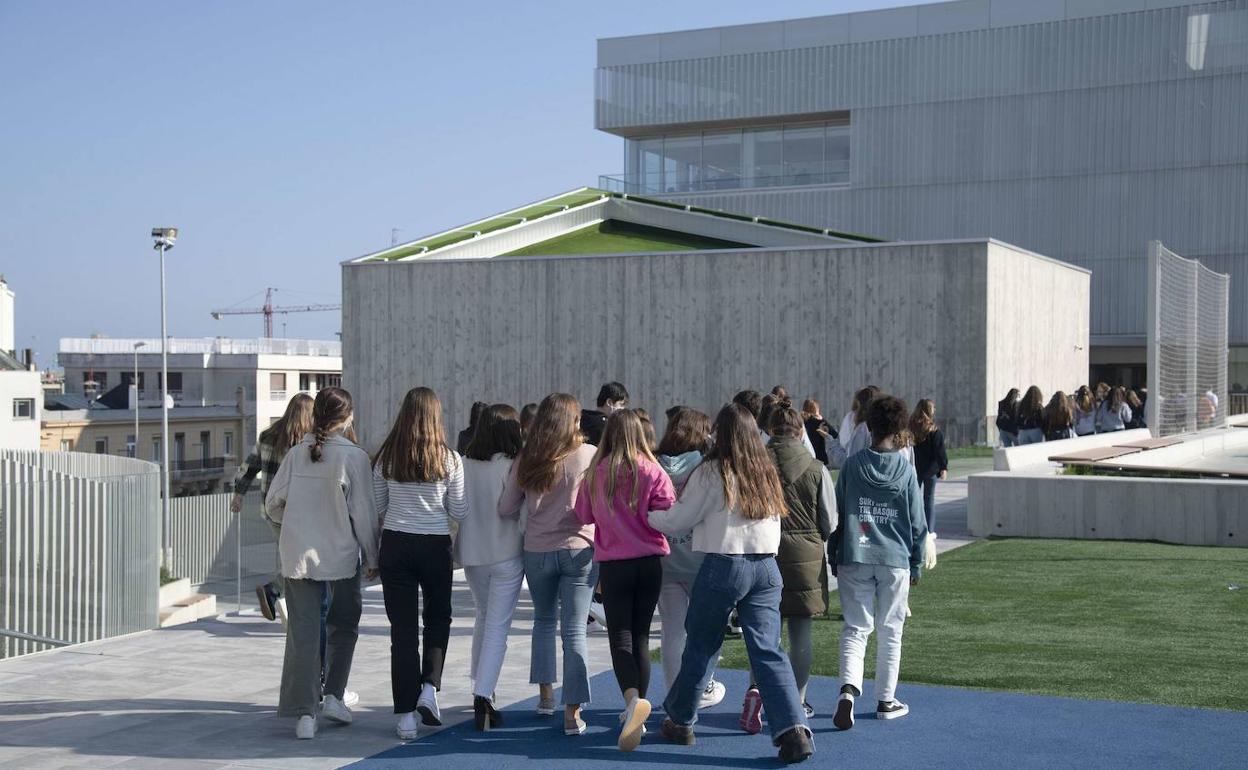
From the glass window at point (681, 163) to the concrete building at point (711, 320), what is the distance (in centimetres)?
1685

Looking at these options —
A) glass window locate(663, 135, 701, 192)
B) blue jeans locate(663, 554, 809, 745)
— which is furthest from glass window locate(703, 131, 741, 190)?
blue jeans locate(663, 554, 809, 745)

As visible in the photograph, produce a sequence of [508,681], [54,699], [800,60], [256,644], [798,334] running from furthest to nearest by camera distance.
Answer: [800,60]
[798,334]
[256,644]
[508,681]
[54,699]

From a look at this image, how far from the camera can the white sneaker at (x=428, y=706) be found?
283 inches

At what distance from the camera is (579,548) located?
729cm

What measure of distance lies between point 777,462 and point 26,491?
8.00 metres

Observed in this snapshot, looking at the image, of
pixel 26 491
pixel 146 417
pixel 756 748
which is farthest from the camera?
pixel 146 417

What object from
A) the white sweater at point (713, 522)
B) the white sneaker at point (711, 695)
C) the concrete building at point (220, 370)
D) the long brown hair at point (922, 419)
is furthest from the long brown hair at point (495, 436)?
the concrete building at point (220, 370)

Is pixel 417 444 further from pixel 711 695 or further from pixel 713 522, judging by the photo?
pixel 711 695

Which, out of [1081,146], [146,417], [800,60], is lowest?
[146,417]

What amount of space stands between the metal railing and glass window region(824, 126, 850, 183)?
1645 inches

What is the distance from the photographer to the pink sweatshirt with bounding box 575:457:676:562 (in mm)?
7016

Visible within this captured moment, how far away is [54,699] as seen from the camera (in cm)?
784

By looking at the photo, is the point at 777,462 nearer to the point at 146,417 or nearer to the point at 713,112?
the point at 713,112

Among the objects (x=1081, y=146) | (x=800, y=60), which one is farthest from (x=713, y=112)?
(x=1081, y=146)
